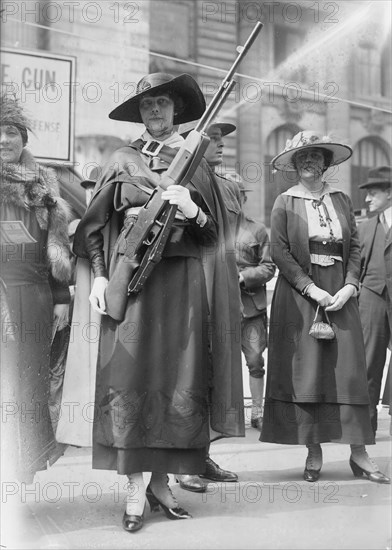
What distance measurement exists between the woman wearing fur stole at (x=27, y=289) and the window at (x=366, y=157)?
1.64m

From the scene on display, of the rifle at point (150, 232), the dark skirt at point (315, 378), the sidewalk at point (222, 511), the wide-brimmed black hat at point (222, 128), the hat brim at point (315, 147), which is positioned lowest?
the sidewalk at point (222, 511)


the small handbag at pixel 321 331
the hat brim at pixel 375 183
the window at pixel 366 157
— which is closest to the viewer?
the small handbag at pixel 321 331

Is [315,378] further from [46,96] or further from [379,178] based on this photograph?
[46,96]

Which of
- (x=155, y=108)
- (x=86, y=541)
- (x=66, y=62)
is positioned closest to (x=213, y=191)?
(x=155, y=108)

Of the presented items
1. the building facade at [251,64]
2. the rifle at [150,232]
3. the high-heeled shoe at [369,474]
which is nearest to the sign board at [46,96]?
the building facade at [251,64]

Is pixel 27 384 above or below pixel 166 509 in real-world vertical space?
above

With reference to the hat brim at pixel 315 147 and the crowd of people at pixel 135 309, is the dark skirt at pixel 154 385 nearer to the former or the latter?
the crowd of people at pixel 135 309

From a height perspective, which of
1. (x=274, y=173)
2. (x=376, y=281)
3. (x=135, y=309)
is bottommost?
(x=135, y=309)

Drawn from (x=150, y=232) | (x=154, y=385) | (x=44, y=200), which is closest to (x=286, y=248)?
(x=150, y=232)

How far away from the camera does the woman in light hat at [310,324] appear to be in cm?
412

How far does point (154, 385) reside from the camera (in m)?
3.43

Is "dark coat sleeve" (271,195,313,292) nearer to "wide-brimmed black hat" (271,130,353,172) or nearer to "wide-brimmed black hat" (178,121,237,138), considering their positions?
"wide-brimmed black hat" (271,130,353,172)

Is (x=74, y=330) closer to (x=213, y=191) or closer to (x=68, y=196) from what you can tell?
(x=68, y=196)

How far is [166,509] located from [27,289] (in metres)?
1.11
